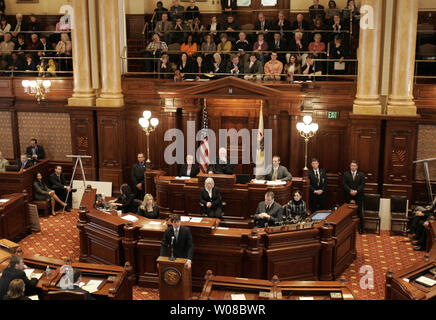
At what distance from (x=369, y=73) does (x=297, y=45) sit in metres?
2.27

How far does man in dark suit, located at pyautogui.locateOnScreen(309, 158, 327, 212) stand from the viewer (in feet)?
41.1

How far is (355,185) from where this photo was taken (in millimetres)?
12391

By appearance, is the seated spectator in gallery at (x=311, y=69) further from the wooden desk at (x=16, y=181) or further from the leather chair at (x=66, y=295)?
the leather chair at (x=66, y=295)

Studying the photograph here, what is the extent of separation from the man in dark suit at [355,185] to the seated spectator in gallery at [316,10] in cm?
471

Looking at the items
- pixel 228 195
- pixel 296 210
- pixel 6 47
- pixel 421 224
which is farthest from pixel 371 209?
pixel 6 47

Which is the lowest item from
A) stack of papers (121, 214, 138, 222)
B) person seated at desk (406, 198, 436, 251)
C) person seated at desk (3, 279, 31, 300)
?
person seated at desk (406, 198, 436, 251)

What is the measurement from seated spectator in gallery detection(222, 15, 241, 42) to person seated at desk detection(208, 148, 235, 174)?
4.11 meters

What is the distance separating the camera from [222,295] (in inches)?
284

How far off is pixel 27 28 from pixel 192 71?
19.6ft

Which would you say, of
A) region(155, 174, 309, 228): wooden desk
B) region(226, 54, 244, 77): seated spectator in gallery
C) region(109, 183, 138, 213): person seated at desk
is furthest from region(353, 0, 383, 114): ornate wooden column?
region(109, 183, 138, 213): person seated at desk

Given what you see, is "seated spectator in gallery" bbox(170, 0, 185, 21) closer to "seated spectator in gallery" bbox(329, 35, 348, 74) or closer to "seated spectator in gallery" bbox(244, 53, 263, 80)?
"seated spectator in gallery" bbox(244, 53, 263, 80)

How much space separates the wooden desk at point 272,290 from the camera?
7.15 metres

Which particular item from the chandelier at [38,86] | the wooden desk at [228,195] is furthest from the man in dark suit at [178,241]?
the chandelier at [38,86]

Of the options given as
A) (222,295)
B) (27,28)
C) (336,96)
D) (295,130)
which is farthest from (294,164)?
(27,28)
